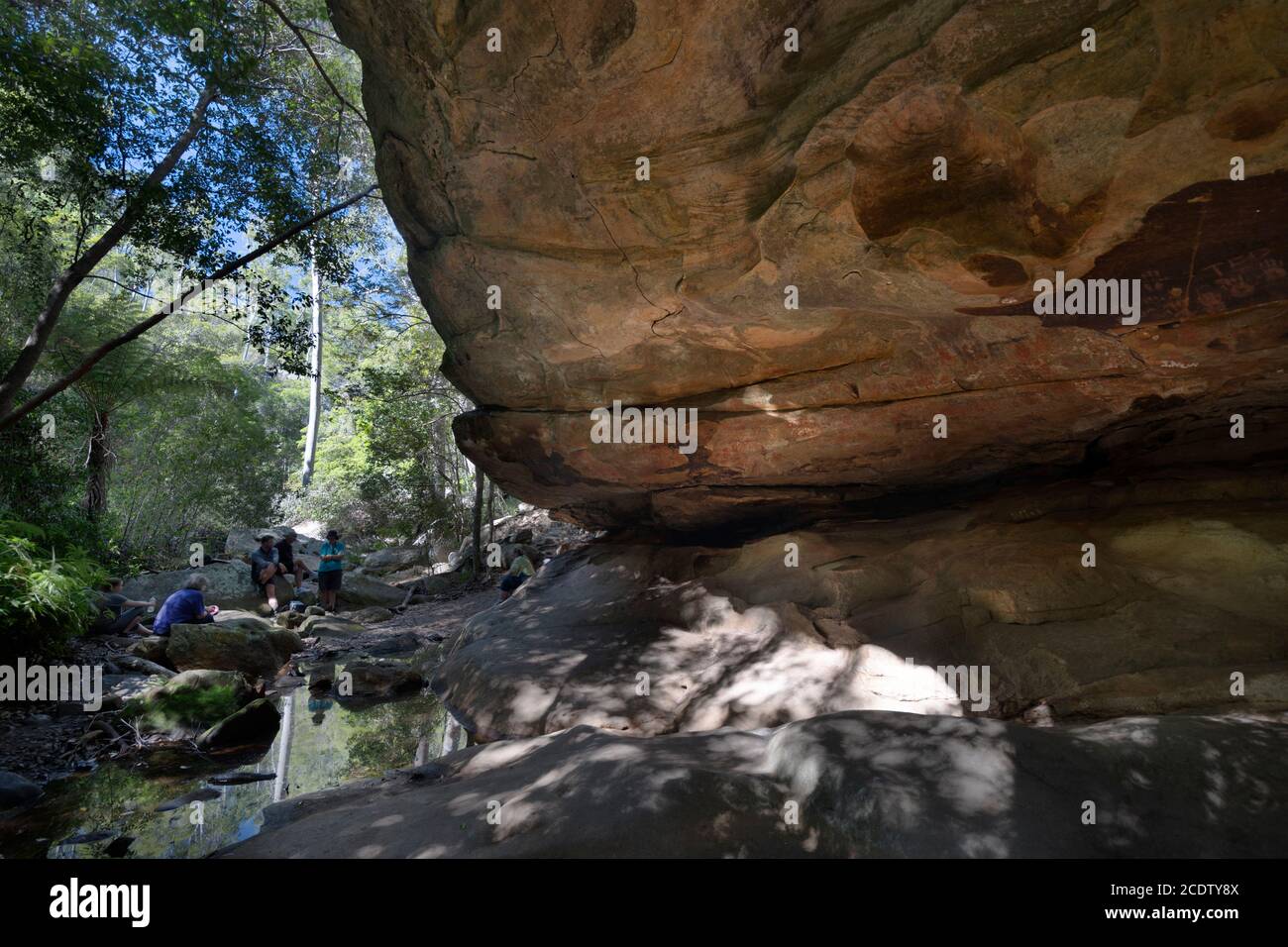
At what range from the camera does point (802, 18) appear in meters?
4.05

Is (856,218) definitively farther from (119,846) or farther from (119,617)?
(119,617)

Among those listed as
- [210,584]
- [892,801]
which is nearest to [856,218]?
[892,801]

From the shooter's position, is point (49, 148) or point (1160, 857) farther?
point (49, 148)

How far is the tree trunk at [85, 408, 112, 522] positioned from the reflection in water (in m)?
8.24

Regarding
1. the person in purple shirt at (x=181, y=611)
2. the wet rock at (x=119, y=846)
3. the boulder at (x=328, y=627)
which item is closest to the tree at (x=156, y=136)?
the person in purple shirt at (x=181, y=611)

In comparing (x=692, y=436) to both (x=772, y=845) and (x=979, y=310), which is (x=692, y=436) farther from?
(x=772, y=845)

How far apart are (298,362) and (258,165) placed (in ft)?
8.82

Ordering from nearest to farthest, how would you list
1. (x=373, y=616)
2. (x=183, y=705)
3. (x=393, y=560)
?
(x=183, y=705)
(x=373, y=616)
(x=393, y=560)

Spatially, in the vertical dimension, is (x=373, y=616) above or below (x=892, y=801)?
below

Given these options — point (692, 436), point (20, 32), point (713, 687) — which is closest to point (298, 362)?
point (20, 32)

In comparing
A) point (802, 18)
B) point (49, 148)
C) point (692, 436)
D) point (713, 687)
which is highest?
point (49, 148)

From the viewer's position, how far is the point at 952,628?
5.53 m

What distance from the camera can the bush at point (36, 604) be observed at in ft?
21.5

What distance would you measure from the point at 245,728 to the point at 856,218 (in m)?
6.76
